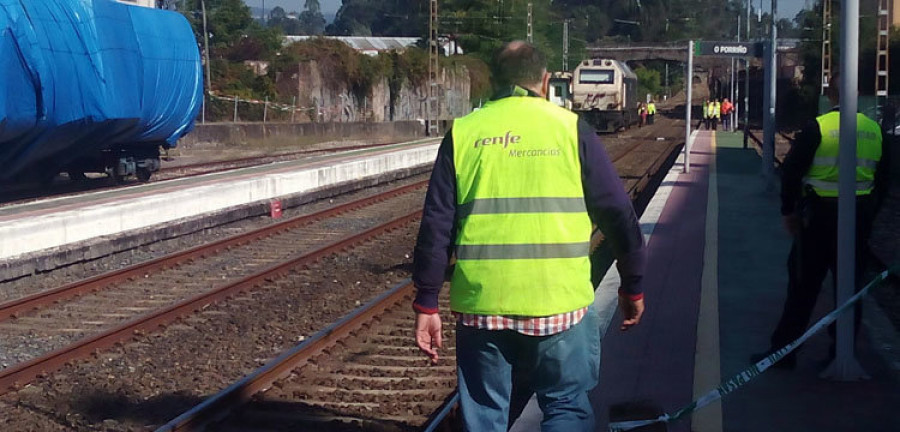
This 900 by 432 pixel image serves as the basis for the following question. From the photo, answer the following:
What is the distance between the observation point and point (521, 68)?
3852mm

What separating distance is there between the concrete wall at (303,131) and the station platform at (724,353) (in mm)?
28279

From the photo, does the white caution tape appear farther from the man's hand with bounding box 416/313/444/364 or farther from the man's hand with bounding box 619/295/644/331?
the man's hand with bounding box 416/313/444/364

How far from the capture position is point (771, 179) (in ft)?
60.7

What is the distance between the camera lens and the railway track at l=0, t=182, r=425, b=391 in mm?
9242

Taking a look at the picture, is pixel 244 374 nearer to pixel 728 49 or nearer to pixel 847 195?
pixel 847 195

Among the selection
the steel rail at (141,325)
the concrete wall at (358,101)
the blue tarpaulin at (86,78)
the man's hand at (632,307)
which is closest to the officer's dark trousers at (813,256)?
the man's hand at (632,307)

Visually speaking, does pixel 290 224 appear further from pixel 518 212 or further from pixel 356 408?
pixel 518 212

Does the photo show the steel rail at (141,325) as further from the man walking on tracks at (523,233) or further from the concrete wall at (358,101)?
the concrete wall at (358,101)

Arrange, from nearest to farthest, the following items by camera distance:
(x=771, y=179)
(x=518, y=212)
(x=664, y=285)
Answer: (x=518, y=212)
(x=664, y=285)
(x=771, y=179)

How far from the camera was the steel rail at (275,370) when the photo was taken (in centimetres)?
627

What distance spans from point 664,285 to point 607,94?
41.7m

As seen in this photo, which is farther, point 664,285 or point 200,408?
point 664,285

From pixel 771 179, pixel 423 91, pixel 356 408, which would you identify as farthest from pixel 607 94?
pixel 356 408

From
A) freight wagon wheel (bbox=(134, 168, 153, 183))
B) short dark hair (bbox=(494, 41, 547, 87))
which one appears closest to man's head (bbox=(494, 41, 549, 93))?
short dark hair (bbox=(494, 41, 547, 87))
